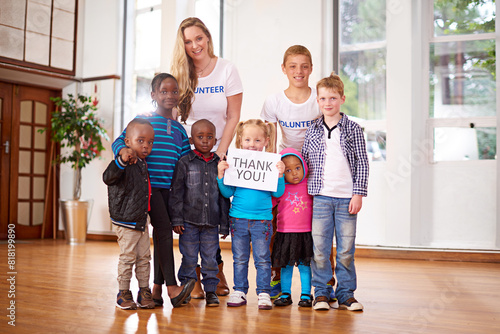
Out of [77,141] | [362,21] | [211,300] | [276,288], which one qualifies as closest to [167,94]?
[211,300]

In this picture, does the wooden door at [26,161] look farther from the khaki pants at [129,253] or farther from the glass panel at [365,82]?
the khaki pants at [129,253]

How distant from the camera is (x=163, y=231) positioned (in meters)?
2.36

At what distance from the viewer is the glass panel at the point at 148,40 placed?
20.3 ft

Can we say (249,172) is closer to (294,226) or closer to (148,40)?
(294,226)

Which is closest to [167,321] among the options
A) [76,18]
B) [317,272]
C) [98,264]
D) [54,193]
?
[317,272]

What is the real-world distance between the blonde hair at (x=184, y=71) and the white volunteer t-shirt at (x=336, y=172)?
0.72 m

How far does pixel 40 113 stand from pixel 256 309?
16.9ft

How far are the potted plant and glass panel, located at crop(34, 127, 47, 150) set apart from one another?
481 millimetres

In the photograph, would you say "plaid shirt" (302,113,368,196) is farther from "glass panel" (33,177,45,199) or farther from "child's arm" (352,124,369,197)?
"glass panel" (33,177,45,199)

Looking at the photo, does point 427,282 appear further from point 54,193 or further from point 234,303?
point 54,193

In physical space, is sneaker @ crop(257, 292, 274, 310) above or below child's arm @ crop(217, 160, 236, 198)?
below

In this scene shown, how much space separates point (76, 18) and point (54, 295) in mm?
4846

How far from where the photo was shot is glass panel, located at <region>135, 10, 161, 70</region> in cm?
619

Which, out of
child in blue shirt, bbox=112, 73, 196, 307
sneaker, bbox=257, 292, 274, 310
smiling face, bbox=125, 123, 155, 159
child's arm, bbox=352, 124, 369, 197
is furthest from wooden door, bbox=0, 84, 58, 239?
child's arm, bbox=352, 124, 369, 197
